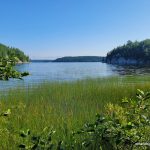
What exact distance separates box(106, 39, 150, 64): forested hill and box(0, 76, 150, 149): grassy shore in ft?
402

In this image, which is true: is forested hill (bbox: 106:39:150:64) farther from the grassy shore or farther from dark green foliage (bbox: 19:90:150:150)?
Answer: dark green foliage (bbox: 19:90:150:150)

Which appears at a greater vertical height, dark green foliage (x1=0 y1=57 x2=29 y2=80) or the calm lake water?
dark green foliage (x1=0 y1=57 x2=29 y2=80)

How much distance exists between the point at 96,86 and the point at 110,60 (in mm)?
168395

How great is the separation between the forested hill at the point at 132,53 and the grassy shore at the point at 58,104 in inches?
4820

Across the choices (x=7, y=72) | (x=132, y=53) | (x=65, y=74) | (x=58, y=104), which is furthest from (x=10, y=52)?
(x=132, y=53)

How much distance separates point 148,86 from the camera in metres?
15.5

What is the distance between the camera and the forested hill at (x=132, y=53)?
458 feet

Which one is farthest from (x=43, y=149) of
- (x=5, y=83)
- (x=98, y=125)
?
(x=5, y=83)

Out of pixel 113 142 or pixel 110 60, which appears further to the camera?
pixel 110 60

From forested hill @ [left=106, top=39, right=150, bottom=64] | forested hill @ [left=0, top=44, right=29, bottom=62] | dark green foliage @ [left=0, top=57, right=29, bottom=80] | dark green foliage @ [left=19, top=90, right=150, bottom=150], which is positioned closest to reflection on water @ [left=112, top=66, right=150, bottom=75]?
forested hill @ [left=0, top=44, right=29, bottom=62]

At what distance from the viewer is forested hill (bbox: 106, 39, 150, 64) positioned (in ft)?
458

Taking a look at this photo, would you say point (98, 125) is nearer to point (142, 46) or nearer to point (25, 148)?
point (25, 148)

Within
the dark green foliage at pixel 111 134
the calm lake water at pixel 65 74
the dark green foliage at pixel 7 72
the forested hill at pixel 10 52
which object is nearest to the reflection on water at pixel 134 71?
the calm lake water at pixel 65 74

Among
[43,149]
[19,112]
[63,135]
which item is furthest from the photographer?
[19,112]
